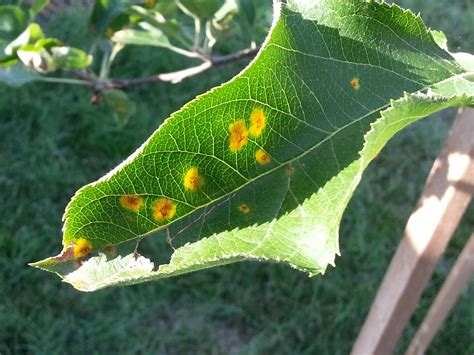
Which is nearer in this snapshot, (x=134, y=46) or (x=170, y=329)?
(x=170, y=329)

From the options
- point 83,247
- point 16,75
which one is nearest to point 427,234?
point 83,247

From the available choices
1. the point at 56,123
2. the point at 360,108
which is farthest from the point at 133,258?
the point at 56,123

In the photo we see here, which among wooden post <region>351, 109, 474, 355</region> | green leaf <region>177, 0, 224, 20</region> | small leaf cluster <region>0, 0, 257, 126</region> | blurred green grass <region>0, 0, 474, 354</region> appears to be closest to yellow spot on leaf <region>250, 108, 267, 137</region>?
wooden post <region>351, 109, 474, 355</region>

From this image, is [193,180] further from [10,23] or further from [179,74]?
[10,23]

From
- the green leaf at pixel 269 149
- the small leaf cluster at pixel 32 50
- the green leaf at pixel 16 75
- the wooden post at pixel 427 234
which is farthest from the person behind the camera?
the green leaf at pixel 16 75

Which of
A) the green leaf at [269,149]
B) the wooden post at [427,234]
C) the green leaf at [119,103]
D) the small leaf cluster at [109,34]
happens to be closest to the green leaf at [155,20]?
the small leaf cluster at [109,34]

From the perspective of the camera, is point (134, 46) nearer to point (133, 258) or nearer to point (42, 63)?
point (42, 63)

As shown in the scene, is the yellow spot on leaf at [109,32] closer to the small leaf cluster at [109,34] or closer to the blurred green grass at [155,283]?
the small leaf cluster at [109,34]
